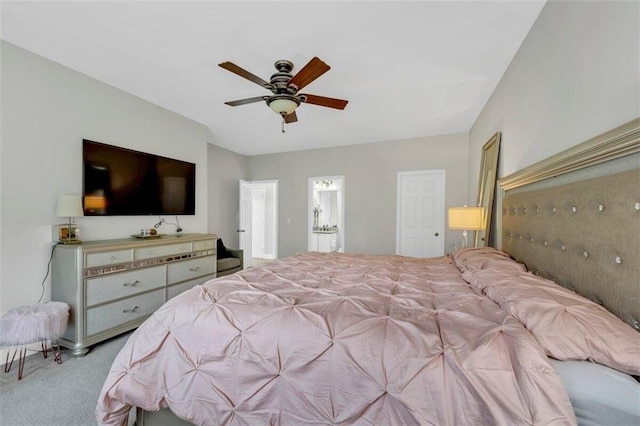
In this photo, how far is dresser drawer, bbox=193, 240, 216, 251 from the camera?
3506mm

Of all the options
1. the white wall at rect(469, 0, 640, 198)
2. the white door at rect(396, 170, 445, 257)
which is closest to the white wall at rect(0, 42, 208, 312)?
the white wall at rect(469, 0, 640, 198)

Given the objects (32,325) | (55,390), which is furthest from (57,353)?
(55,390)

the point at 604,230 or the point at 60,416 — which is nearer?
the point at 604,230

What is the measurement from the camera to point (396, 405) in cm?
100

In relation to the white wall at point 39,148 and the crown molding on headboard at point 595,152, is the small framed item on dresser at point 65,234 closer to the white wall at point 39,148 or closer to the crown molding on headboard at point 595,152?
the white wall at point 39,148

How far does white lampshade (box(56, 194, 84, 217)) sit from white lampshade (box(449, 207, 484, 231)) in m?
3.85

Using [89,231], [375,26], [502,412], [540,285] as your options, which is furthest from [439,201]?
[89,231]

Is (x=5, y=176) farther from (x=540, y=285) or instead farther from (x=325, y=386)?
(x=540, y=285)

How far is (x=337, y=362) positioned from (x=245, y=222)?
5.19 metres

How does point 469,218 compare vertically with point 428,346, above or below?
above

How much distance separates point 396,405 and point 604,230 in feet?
3.55

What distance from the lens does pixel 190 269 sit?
3.41 m

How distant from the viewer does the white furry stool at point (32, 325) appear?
1965 millimetres

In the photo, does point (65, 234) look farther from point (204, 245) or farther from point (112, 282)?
point (204, 245)
